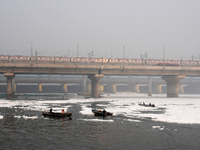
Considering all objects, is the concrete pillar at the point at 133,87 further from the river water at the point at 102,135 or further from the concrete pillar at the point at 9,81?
the river water at the point at 102,135

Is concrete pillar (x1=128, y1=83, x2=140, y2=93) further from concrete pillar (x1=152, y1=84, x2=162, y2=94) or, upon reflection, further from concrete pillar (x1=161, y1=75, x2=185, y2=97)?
concrete pillar (x1=161, y1=75, x2=185, y2=97)

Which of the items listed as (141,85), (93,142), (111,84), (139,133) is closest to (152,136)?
(139,133)

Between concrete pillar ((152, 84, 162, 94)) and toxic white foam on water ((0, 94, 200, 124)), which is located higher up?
concrete pillar ((152, 84, 162, 94))

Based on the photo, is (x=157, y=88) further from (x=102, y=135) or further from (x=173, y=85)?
(x=102, y=135)

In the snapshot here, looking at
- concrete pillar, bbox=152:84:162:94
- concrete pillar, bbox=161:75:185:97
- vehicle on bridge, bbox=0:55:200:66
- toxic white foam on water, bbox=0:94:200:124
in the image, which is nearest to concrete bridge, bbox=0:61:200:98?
concrete pillar, bbox=161:75:185:97

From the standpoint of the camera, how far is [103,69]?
9750 cm

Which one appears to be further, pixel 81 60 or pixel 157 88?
pixel 157 88

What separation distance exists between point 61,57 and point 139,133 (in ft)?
289

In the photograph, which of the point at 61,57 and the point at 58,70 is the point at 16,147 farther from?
the point at 61,57

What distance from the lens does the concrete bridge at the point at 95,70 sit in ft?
297

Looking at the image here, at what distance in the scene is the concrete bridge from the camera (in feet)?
297

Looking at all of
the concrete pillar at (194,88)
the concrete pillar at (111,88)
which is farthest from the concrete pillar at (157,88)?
the concrete pillar at (111,88)

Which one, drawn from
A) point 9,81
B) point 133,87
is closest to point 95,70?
point 9,81

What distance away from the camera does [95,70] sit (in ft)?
317
